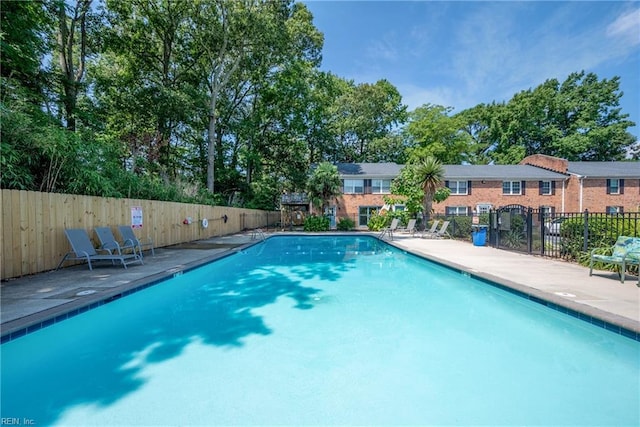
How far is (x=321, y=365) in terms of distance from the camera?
3299 millimetres

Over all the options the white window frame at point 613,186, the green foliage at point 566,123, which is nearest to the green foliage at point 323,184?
the green foliage at point 566,123

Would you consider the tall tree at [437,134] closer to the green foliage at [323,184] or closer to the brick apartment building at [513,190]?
the brick apartment building at [513,190]

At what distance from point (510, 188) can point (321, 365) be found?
26.4 meters

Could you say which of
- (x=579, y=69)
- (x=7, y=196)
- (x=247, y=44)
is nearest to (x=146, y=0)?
(x=247, y=44)

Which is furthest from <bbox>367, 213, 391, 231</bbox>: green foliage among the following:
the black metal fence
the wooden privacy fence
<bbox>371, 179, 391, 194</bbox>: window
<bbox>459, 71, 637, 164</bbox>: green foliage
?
<bbox>459, 71, 637, 164</bbox>: green foliage

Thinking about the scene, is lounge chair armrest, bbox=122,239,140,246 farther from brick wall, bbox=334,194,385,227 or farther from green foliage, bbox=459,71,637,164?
green foliage, bbox=459,71,637,164

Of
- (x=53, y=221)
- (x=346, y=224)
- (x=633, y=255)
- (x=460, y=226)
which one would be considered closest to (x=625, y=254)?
(x=633, y=255)

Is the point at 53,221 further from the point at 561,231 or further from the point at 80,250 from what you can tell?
the point at 561,231

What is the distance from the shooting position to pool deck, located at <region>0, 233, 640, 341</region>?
3.69 meters

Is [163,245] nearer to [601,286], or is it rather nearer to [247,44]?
[601,286]

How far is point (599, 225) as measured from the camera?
23.2 ft

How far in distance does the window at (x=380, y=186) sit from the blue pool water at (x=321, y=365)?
19.0m

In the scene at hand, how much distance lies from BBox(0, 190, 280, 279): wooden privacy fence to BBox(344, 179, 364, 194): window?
595 inches

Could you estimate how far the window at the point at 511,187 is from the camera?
23828mm
